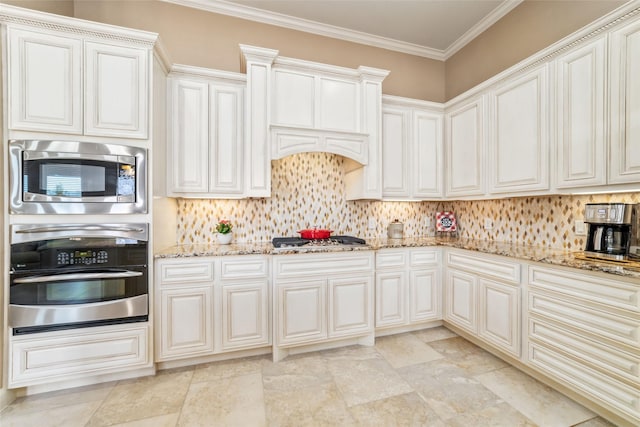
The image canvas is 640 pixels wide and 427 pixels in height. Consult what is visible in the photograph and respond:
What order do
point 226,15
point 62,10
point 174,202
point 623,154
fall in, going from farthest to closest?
1. point 226,15
2. point 174,202
3. point 62,10
4. point 623,154

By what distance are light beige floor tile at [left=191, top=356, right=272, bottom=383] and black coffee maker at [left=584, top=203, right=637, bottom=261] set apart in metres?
2.60

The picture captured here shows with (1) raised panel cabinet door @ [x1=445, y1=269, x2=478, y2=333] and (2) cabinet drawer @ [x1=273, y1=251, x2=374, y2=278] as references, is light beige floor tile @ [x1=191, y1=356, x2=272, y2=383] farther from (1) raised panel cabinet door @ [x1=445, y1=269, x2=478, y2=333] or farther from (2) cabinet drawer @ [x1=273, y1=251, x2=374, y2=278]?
(1) raised panel cabinet door @ [x1=445, y1=269, x2=478, y2=333]

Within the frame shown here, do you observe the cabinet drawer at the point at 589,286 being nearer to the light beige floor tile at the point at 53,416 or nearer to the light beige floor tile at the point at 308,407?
the light beige floor tile at the point at 308,407

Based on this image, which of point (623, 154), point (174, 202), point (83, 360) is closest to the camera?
point (623, 154)

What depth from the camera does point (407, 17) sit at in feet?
10.2

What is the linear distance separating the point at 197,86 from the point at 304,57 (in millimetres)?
1309

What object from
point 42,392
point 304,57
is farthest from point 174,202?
point 304,57

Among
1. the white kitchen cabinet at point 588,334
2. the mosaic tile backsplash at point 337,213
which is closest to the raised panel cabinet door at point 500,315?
the white kitchen cabinet at point 588,334

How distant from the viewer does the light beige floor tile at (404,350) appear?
239 centimetres

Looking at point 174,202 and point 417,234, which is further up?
point 174,202

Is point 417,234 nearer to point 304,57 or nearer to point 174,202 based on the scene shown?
point 304,57

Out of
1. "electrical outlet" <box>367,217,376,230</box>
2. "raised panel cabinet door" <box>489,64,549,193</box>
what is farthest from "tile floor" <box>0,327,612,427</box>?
"raised panel cabinet door" <box>489,64,549,193</box>

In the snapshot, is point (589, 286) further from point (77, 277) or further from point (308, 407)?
point (77, 277)

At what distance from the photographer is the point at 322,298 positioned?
8.23 feet
